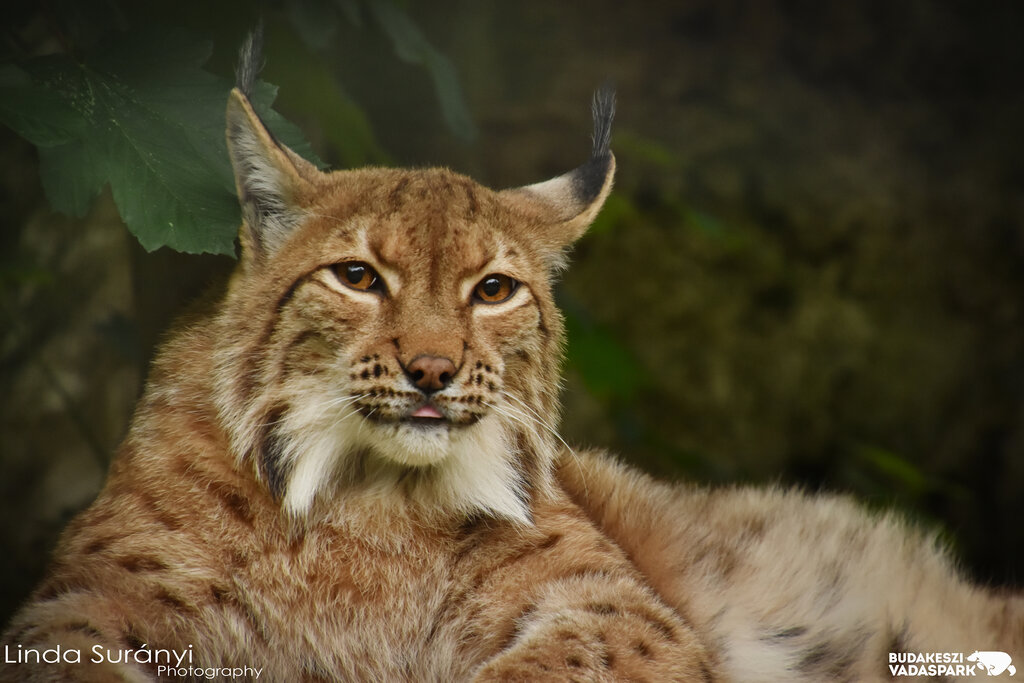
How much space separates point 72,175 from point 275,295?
562 millimetres

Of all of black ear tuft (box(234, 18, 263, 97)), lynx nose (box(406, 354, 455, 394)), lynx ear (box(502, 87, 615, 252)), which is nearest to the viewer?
lynx nose (box(406, 354, 455, 394))

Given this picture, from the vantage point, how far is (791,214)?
21.2 feet

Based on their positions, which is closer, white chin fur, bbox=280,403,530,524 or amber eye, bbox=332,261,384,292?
white chin fur, bbox=280,403,530,524

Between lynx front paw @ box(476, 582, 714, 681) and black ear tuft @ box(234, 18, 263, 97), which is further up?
black ear tuft @ box(234, 18, 263, 97)

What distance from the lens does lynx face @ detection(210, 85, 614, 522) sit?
255 cm

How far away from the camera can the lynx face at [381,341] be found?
255 centimetres

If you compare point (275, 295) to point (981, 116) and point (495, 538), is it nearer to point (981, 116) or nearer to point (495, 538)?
point (495, 538)

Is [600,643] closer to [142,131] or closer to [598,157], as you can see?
[598,157]

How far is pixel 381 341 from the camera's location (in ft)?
8.38

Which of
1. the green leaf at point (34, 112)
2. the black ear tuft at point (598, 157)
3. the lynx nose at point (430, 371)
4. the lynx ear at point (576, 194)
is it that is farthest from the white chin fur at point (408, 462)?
the green leaf at point (34, 112)

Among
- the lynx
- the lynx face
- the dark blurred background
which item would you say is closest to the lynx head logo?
the lynx

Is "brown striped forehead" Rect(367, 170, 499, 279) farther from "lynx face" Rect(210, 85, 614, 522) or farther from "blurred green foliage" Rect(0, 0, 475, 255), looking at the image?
"blurred green foliage" Rect(0, 0, 475, 255)

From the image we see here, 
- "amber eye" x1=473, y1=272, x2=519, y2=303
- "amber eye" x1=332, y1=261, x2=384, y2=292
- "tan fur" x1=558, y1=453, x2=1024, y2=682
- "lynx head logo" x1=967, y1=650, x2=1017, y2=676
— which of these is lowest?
"lynx head logo" x1=967, y1=650, x2=1017, y2=676

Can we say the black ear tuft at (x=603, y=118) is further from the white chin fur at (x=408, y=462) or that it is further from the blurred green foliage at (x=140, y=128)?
the white chin fur at (x=408, y=462)
